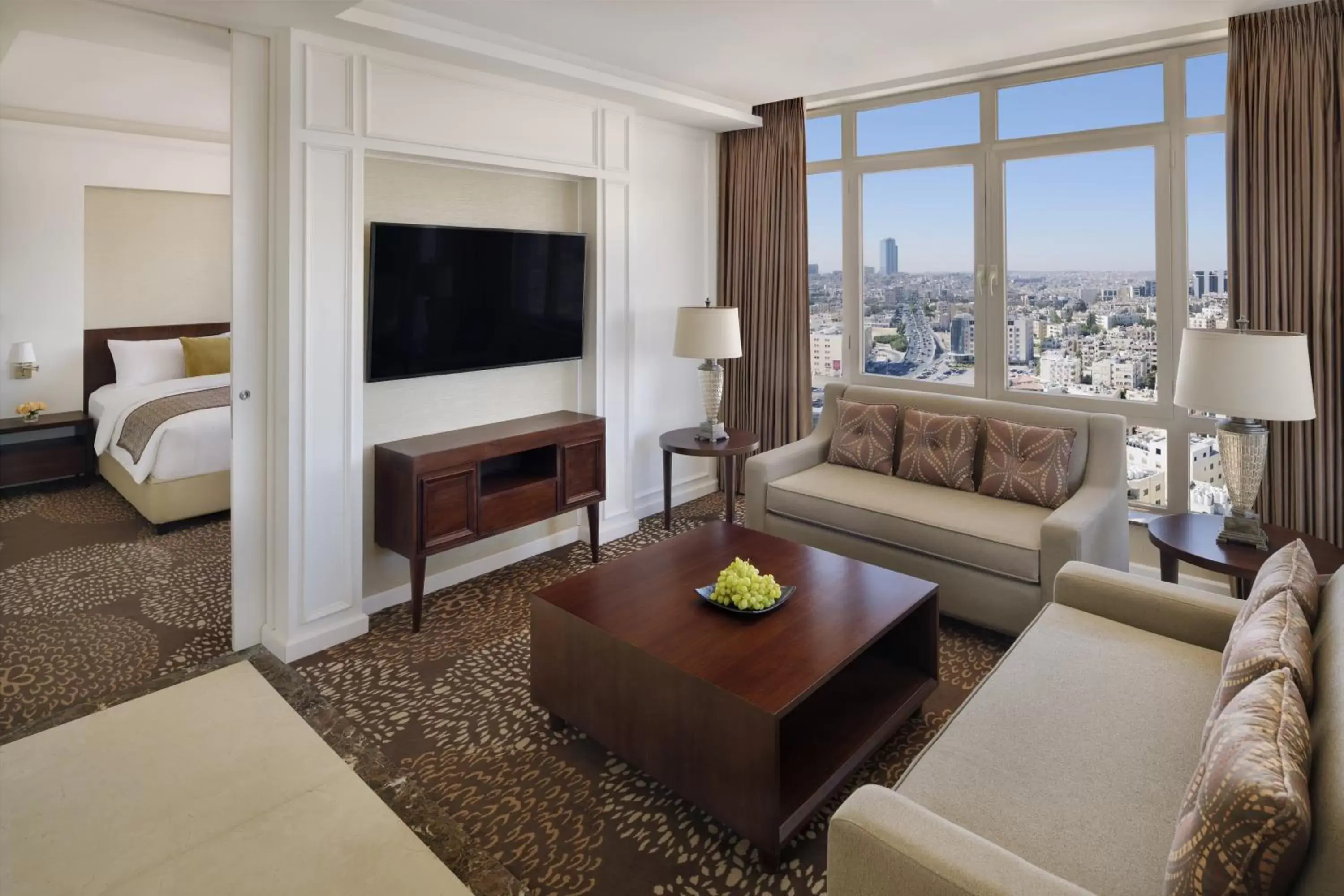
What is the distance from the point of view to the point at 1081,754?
5.12 ft

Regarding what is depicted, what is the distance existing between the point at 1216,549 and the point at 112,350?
6.70 meters

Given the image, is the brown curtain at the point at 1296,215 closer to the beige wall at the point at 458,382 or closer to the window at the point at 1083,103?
the window at the point at 1083,103

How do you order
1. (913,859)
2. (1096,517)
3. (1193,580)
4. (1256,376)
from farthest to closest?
(1193,580) → (1096,517) → (1256,376) → (913,859)

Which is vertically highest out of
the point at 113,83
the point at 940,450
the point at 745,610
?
the point at 113,83

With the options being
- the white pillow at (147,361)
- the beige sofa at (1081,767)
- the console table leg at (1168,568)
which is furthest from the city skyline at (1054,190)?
the white pillow at (147,361)

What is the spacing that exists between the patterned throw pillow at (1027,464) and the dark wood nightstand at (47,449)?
224 inches

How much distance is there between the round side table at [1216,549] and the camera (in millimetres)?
2504

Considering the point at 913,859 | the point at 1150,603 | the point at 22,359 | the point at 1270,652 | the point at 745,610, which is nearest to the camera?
the point at 913,859

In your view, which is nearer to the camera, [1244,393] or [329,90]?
[1244,393]

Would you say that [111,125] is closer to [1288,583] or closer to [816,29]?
[816,29]

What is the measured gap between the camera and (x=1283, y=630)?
145 centimetres

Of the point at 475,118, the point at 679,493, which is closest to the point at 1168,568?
the point at 679,493

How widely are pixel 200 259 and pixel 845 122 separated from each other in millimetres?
5039

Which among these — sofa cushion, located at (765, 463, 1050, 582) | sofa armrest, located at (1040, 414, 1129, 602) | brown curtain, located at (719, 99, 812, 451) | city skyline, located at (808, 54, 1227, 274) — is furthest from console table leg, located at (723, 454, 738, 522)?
sofa armrest, located at (1040, 414, 1129, 602)
